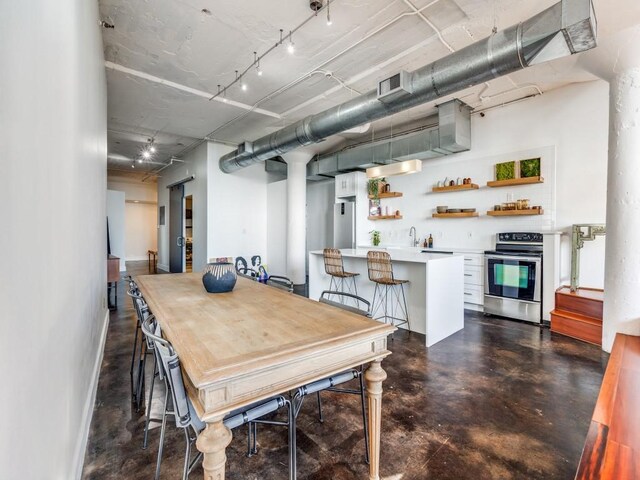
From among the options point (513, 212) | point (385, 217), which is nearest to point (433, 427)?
point (513, 212)

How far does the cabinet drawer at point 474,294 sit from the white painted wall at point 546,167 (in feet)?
2.36

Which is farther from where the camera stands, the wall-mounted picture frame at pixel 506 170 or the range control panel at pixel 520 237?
the wall-mounted picture frame at pixel 506 170

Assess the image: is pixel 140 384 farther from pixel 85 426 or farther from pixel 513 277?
pixel 513 277

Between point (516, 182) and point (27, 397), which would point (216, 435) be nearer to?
point (27, 397)

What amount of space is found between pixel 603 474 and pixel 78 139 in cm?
310

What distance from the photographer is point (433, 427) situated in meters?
2.13

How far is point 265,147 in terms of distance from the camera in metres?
5.56

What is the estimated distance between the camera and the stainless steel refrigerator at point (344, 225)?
6656mm

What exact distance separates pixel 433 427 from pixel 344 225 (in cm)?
502

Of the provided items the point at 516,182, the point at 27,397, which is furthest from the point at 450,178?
the point at 27,397

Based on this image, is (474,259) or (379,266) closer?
(379,266)

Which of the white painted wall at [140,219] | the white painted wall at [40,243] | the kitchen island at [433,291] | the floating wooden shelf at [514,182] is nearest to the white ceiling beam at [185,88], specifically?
the white painted wall at [40,243]

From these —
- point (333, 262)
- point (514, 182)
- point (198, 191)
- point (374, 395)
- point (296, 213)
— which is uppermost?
point (198, 191)

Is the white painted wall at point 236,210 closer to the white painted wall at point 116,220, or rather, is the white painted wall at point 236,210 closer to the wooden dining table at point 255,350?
the white painted wall at point 116,220
